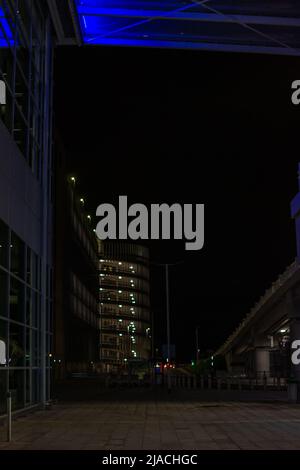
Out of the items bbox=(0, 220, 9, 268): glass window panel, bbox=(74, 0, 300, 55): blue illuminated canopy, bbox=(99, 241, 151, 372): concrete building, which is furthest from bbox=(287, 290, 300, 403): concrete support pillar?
bbox=(99, 241, 151, 372): concrete building

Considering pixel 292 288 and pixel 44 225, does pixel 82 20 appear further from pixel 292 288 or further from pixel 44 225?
pixel 292 288

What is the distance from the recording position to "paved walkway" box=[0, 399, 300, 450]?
505 inches

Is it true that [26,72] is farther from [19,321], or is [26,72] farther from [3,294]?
[3,294]

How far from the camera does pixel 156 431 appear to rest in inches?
612

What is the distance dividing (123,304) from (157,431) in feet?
492

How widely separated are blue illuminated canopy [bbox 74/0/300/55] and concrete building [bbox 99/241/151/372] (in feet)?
403

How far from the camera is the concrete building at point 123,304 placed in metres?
156

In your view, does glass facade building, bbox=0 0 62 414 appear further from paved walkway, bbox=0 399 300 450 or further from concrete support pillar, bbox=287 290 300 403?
concrete support pillar, bbox=287 290 300 403

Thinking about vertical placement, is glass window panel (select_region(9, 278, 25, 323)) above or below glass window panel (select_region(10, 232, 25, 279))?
below

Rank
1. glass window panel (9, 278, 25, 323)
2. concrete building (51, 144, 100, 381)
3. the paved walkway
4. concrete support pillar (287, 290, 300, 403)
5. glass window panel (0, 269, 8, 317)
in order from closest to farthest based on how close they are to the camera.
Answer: the paved walkway
glass window panel (0, 269, 8, 317)
glass window panel (9, 278, 25, 323)
concrete support pillar (287, 290, 300, 403)
concrete building (51, 144, 100, 381)

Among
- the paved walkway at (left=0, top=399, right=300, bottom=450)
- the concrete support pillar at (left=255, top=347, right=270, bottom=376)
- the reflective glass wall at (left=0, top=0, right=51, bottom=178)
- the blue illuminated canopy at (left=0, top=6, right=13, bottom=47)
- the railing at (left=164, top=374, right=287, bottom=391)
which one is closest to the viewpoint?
the paved walkway at (left=0, top=399, right=300, bottom=450)

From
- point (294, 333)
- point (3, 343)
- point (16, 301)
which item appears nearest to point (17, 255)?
point (16, 301)

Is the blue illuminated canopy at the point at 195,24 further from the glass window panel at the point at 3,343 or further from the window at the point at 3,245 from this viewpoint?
the glass window panel at the point at 3,343

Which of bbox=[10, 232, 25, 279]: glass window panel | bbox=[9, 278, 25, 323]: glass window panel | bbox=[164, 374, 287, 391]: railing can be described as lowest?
bbox=[164, 374, 287, 391]: railing
